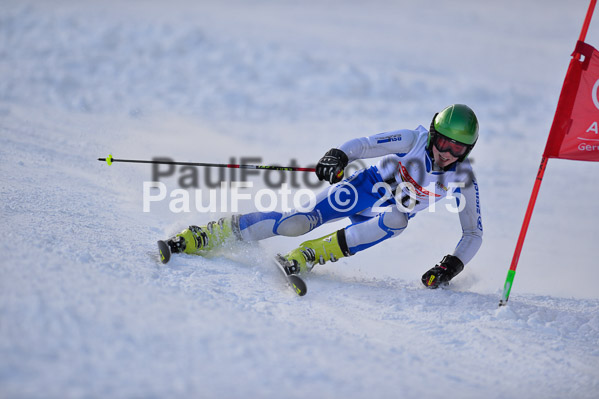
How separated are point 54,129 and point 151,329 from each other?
6.11m

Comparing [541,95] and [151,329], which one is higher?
[541,95]

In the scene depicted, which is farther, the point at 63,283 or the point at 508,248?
the point at 508,248

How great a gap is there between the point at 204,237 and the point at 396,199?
138 centimetres

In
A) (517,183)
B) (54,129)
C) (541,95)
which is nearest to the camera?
(54,129)

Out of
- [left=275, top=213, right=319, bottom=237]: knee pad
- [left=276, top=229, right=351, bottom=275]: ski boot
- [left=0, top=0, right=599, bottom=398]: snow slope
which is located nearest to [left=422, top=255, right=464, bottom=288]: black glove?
[left=0, top=0, right=599, bottom=398]: snow slope

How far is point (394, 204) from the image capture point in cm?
384

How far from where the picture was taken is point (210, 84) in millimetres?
12367

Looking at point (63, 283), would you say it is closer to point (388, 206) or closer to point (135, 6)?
point (388, 206)

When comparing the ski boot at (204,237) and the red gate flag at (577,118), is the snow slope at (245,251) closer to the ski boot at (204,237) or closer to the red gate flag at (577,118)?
the ski boot at (204,237)

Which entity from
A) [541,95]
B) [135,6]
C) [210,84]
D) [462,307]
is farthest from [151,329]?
[135,6]

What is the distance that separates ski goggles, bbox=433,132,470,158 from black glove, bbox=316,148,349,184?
620 mm

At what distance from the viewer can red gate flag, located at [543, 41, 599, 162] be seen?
3.35 m

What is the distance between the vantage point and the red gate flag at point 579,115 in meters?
3.35

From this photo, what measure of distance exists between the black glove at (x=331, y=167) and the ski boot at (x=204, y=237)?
687mm
